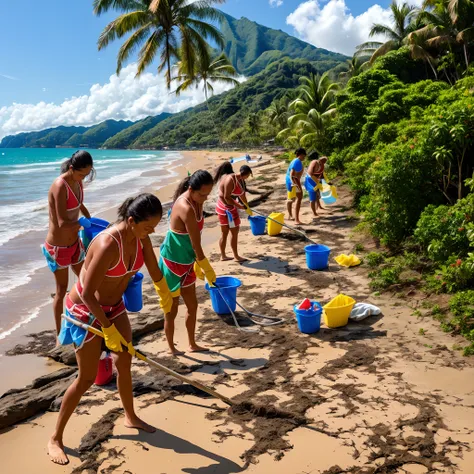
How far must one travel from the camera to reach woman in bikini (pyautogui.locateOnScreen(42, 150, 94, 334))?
4477 millimetres

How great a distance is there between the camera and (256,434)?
10.8 feet

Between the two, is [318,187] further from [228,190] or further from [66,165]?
[66,165]

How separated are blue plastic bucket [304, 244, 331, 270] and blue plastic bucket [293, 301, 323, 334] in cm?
214

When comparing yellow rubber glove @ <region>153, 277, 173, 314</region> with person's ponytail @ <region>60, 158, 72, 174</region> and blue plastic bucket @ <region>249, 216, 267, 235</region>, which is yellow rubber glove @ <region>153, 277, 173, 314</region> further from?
blue plastic bucket @ <region>249, 216, 267, 235</region>

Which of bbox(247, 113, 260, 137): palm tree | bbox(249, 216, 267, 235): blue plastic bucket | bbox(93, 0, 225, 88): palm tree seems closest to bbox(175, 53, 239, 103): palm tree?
bbox(93, 0, 225, 88): palm tree

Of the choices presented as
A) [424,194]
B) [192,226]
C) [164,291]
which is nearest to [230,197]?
[424,194]

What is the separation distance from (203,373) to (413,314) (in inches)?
105

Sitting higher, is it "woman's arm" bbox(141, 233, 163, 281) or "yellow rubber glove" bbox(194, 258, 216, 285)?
"woman's arm" bbox(141, 233, 163, 281)

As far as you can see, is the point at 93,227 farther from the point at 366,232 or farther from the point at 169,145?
the point at 169,145

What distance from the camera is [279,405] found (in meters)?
3.64

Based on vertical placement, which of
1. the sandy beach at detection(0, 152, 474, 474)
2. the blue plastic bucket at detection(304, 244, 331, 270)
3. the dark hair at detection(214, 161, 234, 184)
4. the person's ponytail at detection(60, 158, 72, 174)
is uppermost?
the person's ponytail at detection(60, 158, 72, 174)

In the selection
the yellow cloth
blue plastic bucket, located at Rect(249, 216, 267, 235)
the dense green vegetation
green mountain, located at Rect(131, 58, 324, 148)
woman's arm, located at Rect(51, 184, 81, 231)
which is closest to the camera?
woman's arm, located at Rect(51, 184, 81, 231)

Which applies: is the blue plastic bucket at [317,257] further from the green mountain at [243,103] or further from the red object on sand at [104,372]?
the green mountain at [243,103]

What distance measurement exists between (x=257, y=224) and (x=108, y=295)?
21.7ft
